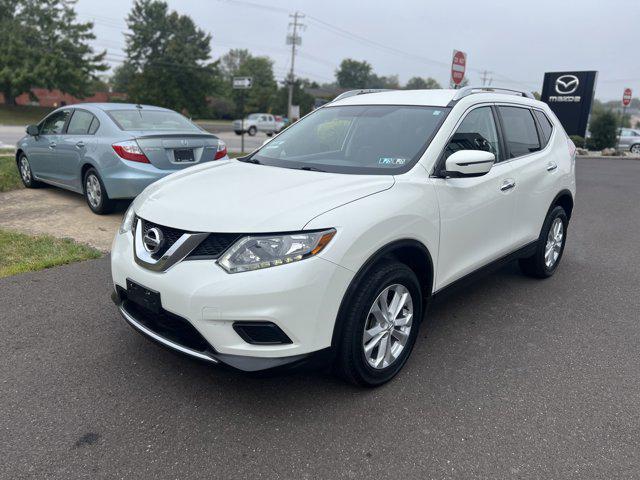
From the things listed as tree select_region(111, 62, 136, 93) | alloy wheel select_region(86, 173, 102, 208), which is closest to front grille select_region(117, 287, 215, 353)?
alloy wheel select_region(86, 173, 102, 208)

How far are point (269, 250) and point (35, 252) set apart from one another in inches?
155

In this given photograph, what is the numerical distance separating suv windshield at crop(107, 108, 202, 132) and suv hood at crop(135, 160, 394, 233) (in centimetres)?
396

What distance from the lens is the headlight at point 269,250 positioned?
2.52 meters

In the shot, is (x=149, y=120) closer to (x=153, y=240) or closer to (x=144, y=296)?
(x=153, y=240)

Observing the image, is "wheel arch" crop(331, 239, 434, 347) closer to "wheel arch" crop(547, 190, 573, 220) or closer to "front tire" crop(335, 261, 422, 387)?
"front tire" crop(335, 261, 422, 387)

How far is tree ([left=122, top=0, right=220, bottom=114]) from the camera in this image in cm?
6112

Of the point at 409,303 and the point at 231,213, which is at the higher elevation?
the point at 231,213

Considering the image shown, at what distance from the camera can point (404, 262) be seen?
3.22 metres

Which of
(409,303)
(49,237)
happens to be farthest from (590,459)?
(49,237)

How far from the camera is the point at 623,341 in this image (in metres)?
3.83

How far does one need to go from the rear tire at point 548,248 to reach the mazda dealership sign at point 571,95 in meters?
18.7

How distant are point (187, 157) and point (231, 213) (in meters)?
4.48

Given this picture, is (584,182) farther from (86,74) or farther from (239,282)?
(86,74)

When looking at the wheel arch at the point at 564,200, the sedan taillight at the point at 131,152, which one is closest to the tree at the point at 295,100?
the sedan taillight at the point at 131,152
